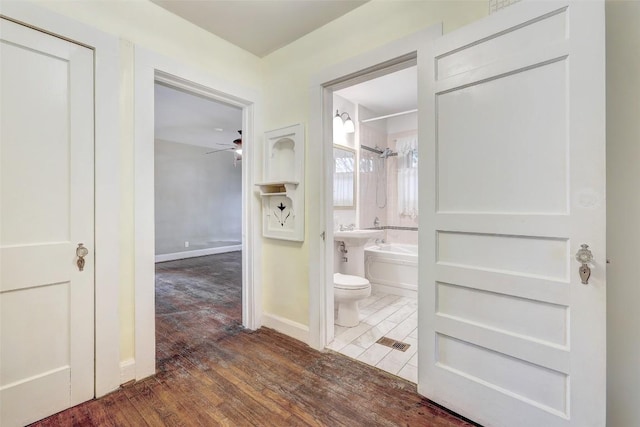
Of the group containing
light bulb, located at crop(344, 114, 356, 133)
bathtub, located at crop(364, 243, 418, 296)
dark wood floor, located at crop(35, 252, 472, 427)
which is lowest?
dark wood floor, located at crop(35, 252, 472, 427)

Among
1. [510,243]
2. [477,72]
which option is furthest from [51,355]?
[477,72]

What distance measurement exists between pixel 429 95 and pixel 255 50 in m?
1.73

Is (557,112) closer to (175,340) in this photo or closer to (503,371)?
(503,371)

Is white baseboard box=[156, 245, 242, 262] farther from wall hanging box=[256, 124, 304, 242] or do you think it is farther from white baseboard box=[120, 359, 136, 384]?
white baseboard box=[120, 359, 136, 384]

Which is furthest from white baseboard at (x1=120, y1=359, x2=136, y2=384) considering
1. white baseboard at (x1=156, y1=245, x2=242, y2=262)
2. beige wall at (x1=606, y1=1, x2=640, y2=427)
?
white baseboard at (x1=156, y1=245, x2=242, y2=262)

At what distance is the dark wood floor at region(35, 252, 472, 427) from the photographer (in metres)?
1.49

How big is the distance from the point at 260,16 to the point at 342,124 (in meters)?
1.73

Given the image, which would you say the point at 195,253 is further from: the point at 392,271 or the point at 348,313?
the point at 348,313

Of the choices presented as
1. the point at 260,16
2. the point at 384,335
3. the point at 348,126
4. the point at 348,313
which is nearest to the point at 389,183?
the point at 348,126

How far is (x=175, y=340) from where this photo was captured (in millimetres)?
2377

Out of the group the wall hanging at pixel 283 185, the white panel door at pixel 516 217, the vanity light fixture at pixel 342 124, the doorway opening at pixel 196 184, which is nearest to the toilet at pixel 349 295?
the wall hanging at pixel 283 185

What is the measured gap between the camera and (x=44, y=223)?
1.51 meters

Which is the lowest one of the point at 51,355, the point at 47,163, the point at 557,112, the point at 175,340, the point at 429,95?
the point at 175,340

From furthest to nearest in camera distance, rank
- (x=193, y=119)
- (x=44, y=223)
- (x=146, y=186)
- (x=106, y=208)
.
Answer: (x=193, y=119), (x=146, y=186), (x=106, y=208), (x=44, y=223)
